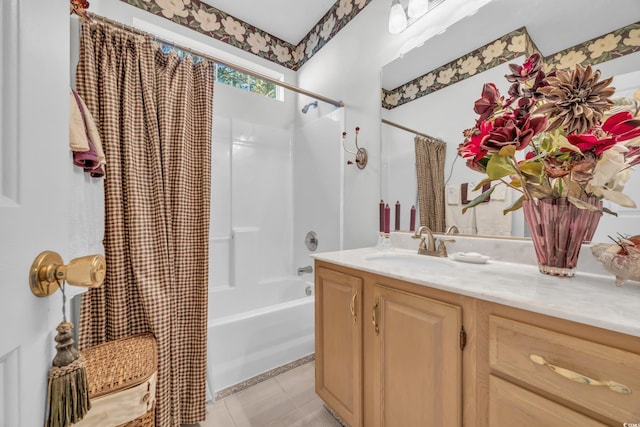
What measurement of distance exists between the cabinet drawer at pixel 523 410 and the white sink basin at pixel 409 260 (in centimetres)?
52

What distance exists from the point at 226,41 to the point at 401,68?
61.5 inches

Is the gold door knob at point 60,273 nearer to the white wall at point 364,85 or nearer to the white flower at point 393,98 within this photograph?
the white wall at point 364,85

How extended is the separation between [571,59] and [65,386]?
5.53ft

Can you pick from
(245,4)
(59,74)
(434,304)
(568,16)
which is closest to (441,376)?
(434,304)

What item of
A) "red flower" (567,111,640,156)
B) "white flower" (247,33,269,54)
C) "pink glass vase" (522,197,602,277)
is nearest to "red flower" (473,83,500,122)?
→ "red flower" (567,111,640,156)

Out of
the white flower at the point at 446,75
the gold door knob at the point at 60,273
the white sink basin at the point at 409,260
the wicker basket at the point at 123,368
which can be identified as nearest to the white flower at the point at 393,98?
the white flower at the point at 446,75

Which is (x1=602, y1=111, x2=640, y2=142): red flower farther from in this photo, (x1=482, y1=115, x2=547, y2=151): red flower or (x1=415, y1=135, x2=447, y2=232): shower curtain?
(x1=415, y1=135, x2=447, y2=232): shower curtain

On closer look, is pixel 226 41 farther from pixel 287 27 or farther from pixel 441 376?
pixel 441 376

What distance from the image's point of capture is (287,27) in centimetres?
230

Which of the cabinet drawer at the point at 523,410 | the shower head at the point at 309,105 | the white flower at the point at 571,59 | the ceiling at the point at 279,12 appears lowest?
the cabinet drawer at the point at 523,410

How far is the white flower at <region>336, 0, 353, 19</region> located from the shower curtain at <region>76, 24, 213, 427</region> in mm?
1250

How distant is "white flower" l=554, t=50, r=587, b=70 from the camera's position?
3.04 feet

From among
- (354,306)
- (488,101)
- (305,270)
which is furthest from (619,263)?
(305,270)

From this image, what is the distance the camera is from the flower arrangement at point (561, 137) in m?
0.68
